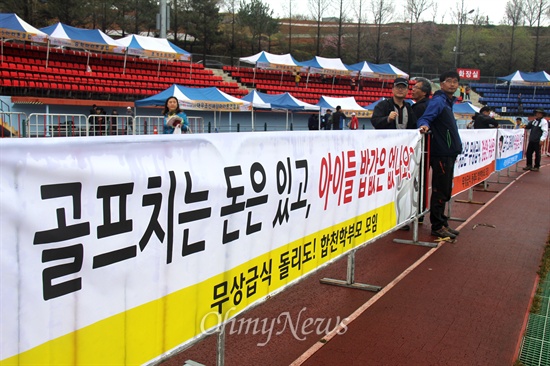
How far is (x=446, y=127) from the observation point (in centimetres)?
654

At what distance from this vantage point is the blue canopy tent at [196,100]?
20.1 metres

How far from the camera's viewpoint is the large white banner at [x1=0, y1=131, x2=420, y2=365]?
176 cm

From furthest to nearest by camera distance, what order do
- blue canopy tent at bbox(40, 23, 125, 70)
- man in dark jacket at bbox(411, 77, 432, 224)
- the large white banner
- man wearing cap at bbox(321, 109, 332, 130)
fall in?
1. man wearing cap at bbox(321, 109, 332, 130)
2. blue canopy tent at bbox(40, 23, 125, 70)
3. man in dark jacket at bbox(411, 77, 432, 224)
4. the large white banner

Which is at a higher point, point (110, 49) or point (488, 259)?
point (110, 49)

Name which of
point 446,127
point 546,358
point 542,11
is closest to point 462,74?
point 542,11

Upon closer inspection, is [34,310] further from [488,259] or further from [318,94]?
[318,94]

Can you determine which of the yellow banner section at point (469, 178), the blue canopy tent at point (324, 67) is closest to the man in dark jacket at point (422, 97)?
the yellow banner section at point (469, 178)

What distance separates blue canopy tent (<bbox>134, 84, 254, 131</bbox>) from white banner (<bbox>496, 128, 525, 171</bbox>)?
39.7ft

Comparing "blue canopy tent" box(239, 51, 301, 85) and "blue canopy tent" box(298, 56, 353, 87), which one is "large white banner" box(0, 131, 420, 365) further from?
"blue canopy tent" box(298, 56, 353, 87)

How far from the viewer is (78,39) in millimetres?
25109

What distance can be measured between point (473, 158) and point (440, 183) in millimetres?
2790

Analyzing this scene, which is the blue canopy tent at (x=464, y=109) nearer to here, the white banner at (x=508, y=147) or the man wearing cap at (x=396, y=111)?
the white banner at (x=508, y=147)

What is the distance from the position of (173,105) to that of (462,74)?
168 feet

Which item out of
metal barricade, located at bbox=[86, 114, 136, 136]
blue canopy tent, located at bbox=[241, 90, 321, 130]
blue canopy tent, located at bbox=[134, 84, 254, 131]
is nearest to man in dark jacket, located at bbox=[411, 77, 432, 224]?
metal barricade, located at bbox=[86, 114, 136, 136]
